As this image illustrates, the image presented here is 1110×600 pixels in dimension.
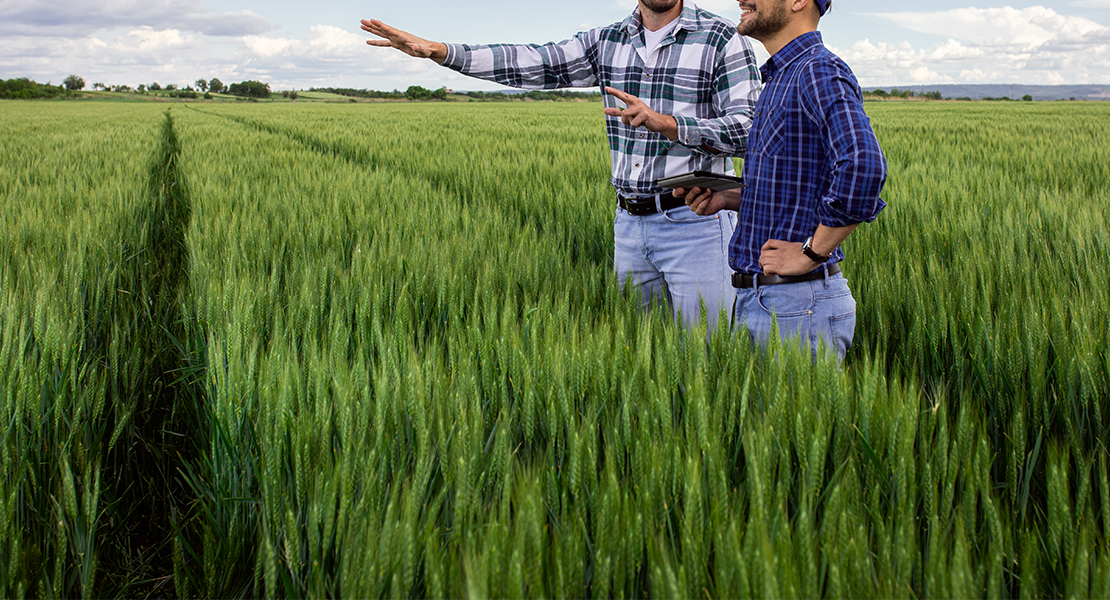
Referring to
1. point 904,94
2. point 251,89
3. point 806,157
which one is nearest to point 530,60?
point 806,157

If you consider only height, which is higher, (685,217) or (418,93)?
(418,93)

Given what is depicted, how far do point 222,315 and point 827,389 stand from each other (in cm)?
155

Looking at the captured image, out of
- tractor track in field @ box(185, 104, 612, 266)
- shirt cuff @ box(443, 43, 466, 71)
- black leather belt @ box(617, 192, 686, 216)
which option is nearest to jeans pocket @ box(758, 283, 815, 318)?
black leather belt @ box(617, 192, 686, 216)

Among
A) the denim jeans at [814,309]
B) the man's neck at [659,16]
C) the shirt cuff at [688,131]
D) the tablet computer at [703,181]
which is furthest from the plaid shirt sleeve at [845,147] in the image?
the man's neck at [659,16]

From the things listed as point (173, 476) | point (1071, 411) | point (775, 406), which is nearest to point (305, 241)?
point (173, 476)

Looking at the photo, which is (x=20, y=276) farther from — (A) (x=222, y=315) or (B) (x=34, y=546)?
(B) (x=34, y=546)

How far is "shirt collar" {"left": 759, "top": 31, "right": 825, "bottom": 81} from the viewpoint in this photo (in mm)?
1400

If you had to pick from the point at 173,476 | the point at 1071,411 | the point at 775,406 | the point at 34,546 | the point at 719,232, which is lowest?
the point at 173,476

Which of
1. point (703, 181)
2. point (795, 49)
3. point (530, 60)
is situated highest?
point (530, 60)

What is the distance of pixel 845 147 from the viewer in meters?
1.28

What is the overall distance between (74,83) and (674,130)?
110 metres

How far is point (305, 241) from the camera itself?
256cm

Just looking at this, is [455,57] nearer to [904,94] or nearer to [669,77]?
[669,77]

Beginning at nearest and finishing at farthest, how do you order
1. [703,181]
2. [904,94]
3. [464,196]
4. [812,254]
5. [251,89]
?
[812,254] < [703,181] < [464,196] < [904,94] < [251,89]
